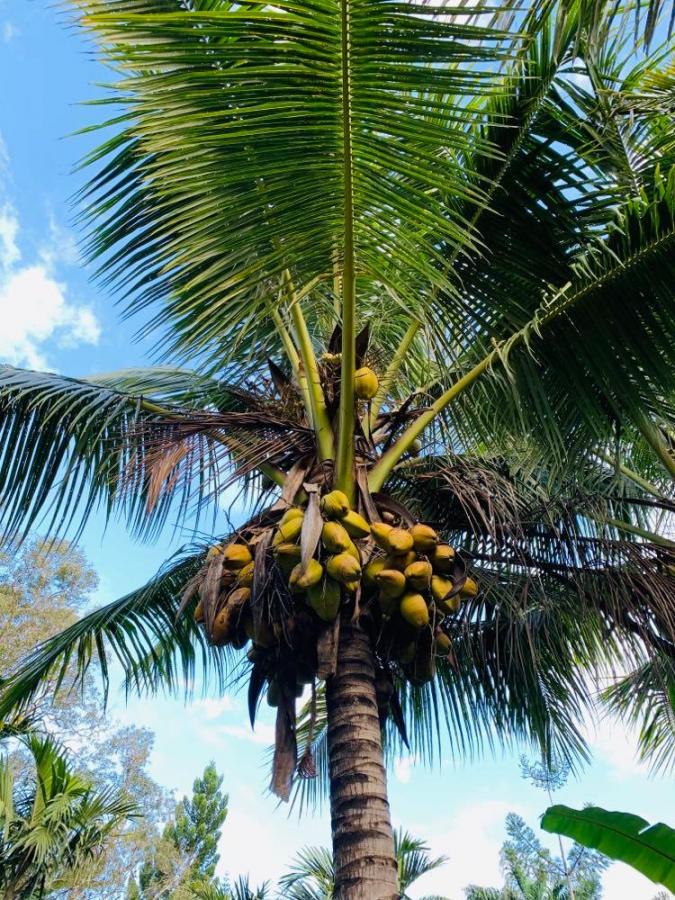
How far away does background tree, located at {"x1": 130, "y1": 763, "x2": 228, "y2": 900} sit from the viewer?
18.7 metres

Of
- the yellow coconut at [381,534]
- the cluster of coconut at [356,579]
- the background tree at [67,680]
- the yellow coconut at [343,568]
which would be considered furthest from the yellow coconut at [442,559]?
the background tree at [67,680]

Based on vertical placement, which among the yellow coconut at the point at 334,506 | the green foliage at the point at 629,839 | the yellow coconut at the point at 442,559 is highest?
the yellow coconut at the point at 334,506

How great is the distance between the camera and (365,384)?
3.21m

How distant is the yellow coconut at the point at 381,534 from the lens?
2850 millimetres

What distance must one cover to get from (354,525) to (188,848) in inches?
822

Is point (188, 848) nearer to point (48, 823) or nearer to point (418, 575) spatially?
point (48, 823)

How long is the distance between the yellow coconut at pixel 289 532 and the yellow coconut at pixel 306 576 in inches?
5.6

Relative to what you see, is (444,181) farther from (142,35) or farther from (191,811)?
(191,811)

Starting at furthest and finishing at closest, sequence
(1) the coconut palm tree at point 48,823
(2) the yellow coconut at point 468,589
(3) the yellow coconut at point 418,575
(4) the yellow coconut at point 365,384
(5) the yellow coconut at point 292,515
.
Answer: (1) the coconut palm tree at point 48,823
(4) the yellow coconut at point 365,384
(2) the yellow coconut at point 468,589
(5) the yellow coconut at point 292,515
(3) the yellow coconut at point 418,575

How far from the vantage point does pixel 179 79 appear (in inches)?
92.9

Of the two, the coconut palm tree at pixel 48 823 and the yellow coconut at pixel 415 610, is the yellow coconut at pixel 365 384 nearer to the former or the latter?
the yellow coconut at pixel 415 610

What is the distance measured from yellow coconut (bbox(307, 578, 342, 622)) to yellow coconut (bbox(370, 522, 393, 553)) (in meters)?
0.23

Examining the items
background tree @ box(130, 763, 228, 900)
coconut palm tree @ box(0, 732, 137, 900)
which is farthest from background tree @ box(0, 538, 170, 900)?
coconut palm tree @ box(0, 732, 137, 900)

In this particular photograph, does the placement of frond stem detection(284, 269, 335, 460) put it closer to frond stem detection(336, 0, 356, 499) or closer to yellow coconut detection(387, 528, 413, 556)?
frond stem detection(336, 0, 356, 499)
